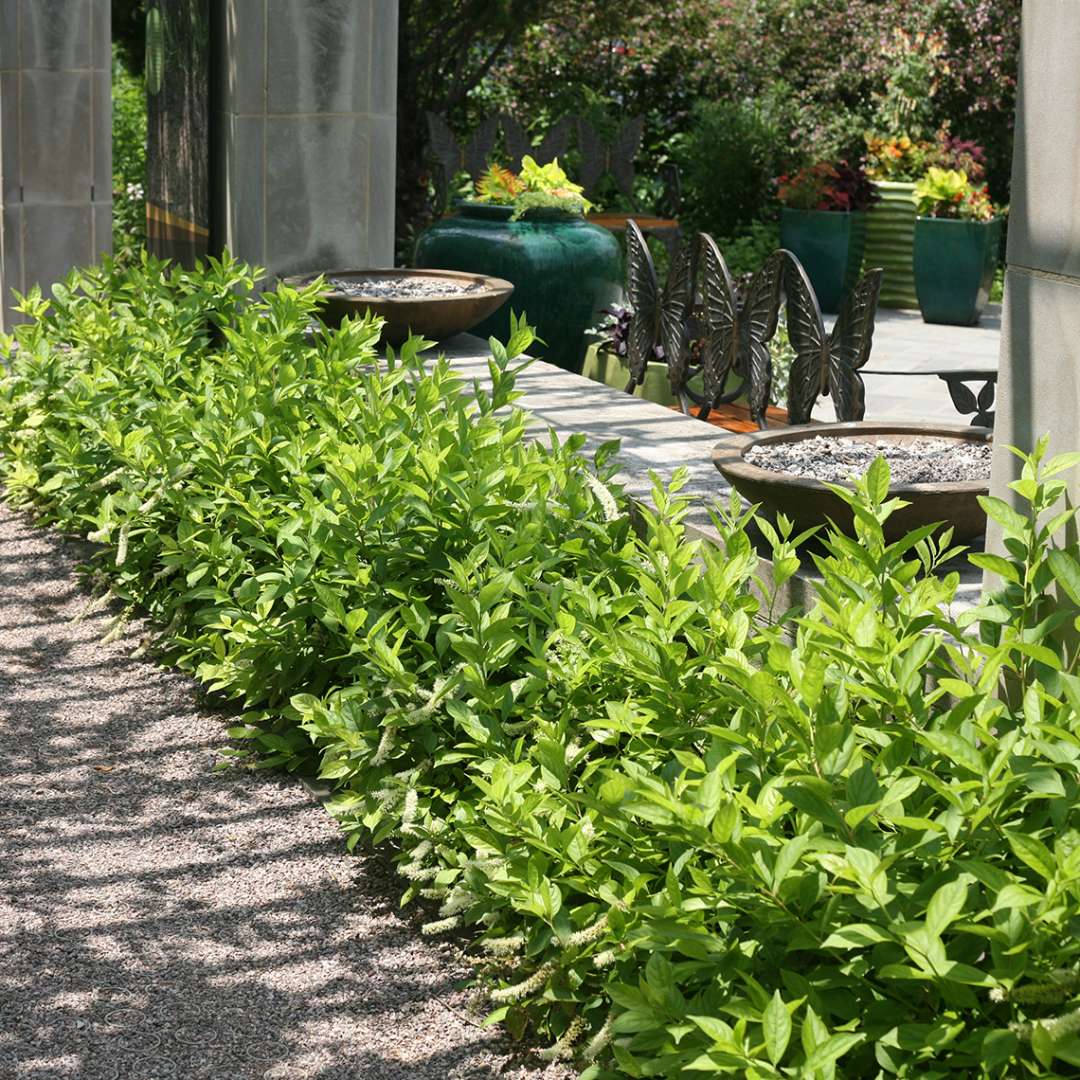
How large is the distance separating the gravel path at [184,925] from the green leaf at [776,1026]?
85 cm

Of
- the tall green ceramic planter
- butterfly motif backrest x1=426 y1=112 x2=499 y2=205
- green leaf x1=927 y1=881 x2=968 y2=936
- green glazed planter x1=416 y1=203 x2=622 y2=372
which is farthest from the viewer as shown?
the tall green ceramic planter

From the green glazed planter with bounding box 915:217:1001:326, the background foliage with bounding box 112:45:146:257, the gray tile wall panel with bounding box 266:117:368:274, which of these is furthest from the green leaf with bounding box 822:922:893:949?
the background foliage with bounding box 112:45:146:257

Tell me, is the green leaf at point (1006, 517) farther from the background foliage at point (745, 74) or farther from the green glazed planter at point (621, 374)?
the background foliage at point (745, 74)

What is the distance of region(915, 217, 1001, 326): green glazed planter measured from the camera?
14508 millimetres

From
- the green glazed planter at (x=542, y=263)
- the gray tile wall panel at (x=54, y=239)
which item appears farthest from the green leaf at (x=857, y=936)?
the gray tile wall panel at (x=54, y=239)

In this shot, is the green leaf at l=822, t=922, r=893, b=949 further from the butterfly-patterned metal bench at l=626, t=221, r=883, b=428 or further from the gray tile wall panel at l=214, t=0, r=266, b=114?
the gray tile wall panel at l=214, t=0, r=266, b=114

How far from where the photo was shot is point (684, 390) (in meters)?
7.95

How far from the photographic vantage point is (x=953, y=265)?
48.2ft

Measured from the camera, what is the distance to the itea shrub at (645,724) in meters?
2.40

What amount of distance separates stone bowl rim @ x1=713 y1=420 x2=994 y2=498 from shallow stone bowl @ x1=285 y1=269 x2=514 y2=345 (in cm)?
303

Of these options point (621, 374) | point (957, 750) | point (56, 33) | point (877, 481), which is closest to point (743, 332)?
point (621, 374)

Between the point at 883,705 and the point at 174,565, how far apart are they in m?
2.90

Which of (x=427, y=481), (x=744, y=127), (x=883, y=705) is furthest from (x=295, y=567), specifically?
(x=744, y=127)

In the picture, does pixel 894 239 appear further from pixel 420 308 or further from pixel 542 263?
pixel 420 308
